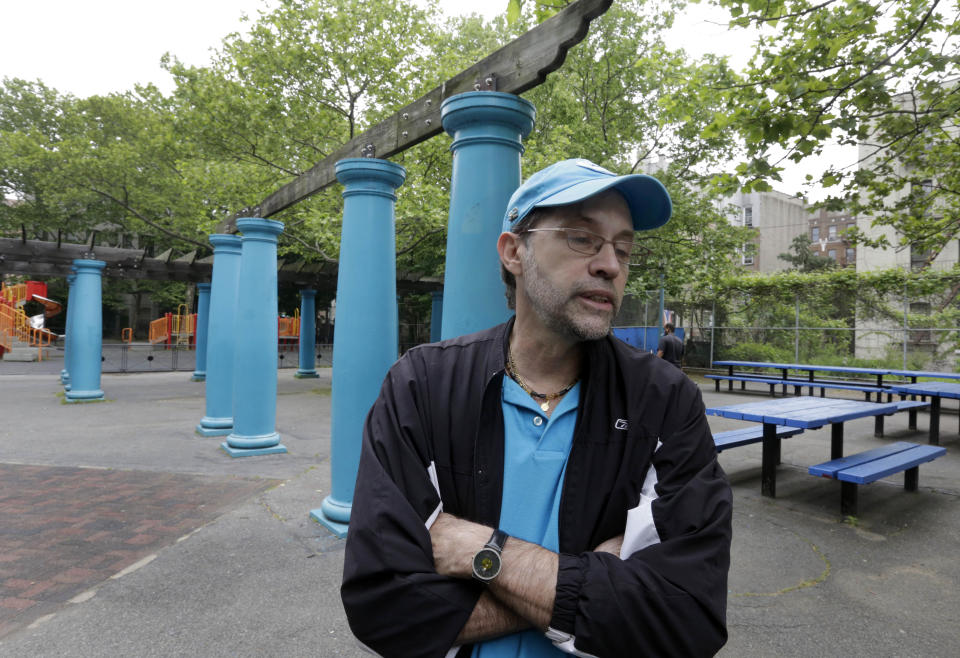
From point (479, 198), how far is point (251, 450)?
5241 mm

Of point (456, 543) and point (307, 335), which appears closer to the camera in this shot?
point (456, 543)

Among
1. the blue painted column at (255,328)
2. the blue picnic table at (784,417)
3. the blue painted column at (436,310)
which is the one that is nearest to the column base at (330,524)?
the blue painted column at (255,328)

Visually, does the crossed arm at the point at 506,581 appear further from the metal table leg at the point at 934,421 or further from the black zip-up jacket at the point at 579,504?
the metal table leg at the point at 934,421

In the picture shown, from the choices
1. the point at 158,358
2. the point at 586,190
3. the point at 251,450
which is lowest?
the point at 251,450

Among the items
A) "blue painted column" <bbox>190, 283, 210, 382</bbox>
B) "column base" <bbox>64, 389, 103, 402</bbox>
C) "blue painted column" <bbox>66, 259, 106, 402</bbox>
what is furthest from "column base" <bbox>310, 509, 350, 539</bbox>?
"blue painted column" <bbox>190, 283, 210, 382</bbox>

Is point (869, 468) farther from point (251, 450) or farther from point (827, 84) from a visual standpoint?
point (251, 450)

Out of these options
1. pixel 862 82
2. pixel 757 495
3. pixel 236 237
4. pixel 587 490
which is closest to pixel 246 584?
pixel 587 490

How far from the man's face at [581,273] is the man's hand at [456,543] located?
0.51 meters

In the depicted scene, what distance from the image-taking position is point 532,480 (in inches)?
51.9

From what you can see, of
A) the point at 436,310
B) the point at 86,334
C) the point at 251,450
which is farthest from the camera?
the point at 436,310

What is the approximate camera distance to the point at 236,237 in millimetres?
7395

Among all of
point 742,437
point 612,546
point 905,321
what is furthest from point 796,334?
point 612,546

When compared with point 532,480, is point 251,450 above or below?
below

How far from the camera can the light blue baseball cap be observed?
1.30 meters
